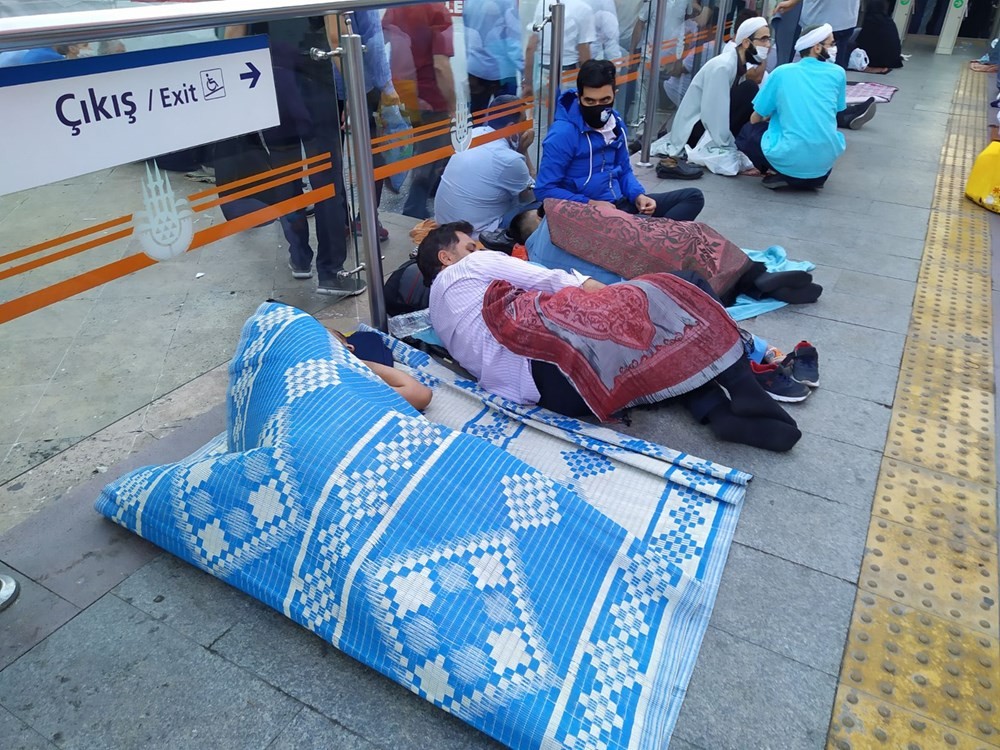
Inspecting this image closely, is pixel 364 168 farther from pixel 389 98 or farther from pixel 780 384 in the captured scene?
pixel 780 384

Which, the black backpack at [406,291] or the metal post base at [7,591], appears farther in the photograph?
the black backpack at [406,291]

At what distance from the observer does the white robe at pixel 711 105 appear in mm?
5473

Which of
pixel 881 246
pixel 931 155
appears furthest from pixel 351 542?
pixel 931 155

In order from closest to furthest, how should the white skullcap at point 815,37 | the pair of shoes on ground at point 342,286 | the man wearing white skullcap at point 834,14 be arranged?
1. the pair of shoes on ground at point 342,286
2. the white skullcap at point 815,37
3. the man wearing white skullcap at point 834,14

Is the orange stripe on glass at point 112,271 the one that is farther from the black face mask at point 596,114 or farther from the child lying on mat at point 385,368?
the black face mask at point 596,114

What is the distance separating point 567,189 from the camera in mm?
3936

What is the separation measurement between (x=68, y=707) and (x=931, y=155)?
6.76 m

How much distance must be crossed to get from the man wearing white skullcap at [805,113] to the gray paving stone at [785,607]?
3640 mm

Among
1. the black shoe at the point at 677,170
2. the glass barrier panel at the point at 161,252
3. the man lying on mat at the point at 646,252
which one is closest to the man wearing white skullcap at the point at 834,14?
the black shoe at the point at 677,170

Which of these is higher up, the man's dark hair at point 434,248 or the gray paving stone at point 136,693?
the man's dark hair at point 434,248

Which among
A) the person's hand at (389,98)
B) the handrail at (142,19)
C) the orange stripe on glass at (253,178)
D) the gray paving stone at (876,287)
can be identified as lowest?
the gray paving stone at (876,287)

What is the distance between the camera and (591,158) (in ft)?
12.7

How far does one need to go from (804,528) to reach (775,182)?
12.0ft

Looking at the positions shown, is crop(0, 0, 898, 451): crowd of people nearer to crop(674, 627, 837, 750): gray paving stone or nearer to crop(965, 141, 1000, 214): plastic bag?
crop(674, 627, 837, 750): gray paving stone
